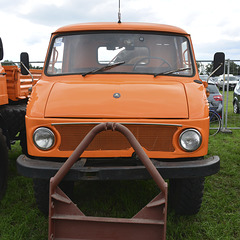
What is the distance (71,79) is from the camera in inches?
134

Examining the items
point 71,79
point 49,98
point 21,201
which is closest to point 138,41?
point 71,79

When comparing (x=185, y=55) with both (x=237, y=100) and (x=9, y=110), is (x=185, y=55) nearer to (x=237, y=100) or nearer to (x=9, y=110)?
(x=9, y=110)

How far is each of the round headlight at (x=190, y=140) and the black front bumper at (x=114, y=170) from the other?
13cm

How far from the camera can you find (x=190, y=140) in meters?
2.78

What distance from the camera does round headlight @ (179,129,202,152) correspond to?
2770mm

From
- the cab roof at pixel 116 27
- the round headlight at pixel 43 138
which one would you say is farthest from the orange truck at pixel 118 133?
the cab roof at pixel 116 27

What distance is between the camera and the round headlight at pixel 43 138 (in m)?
2.75

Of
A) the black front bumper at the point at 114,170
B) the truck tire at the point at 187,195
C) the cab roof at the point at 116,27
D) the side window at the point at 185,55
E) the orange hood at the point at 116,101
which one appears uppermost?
the cab roof at the point at 116,27

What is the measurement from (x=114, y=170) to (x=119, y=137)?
0.34 metres

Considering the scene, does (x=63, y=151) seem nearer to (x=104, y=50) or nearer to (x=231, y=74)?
(x=104, y=50)

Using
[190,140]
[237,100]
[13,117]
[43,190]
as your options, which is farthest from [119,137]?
[237,100]

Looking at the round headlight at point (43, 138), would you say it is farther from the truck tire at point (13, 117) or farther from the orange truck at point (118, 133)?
the truck tire at point (13, 117)

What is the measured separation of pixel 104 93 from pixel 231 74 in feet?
24.0

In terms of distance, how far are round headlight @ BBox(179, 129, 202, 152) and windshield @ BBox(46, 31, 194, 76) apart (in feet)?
3.69
